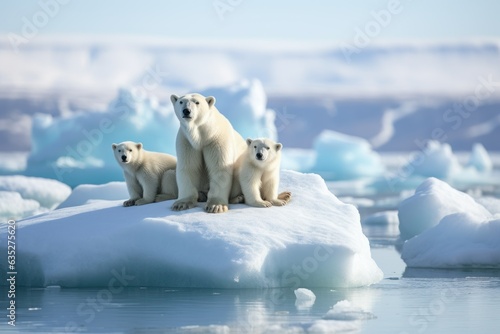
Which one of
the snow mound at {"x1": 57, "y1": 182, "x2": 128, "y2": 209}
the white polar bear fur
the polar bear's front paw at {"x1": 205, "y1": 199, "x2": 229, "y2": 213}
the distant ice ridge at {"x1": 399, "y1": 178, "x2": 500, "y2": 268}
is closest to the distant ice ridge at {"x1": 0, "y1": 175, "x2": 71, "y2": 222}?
the snow mound at {"x1": 57, "y1": 182, "x2": 128, "y2": 209}

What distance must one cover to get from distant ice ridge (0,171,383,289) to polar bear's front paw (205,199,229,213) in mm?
70

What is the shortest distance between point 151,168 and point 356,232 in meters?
2.18

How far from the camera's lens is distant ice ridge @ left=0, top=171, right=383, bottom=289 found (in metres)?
8.80

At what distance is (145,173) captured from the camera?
979 cm

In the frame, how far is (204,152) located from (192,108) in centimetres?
49

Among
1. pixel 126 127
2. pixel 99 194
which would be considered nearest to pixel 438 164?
pixel 126 127

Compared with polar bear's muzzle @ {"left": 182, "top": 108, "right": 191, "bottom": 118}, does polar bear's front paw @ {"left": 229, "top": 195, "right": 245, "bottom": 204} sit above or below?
below

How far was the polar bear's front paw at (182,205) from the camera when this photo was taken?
9.32 metres

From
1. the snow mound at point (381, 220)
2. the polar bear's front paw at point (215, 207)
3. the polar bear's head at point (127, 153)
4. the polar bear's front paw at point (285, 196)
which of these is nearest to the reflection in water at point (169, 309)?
the polar bear's front paw at point (215, 207)

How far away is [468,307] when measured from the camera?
8352mm

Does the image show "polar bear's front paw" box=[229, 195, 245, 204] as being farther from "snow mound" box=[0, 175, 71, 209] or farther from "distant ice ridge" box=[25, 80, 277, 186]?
"distant ice ridge" box=[25, 80, 277, 186]

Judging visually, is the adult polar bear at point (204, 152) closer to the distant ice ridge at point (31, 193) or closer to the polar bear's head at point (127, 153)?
the polar bear's head at point (127, 153)

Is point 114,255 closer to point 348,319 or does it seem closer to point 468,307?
point 348,319

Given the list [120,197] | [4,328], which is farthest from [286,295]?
[120,197]
